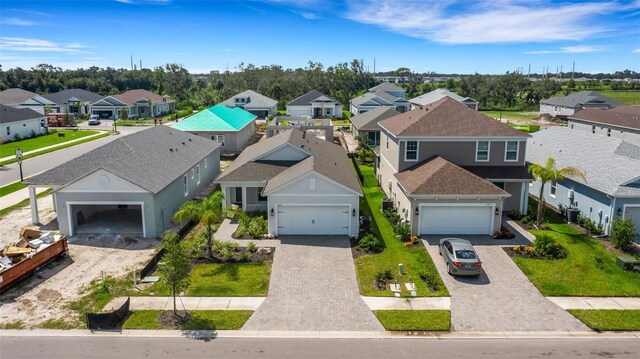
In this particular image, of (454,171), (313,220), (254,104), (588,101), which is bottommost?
(313,220)

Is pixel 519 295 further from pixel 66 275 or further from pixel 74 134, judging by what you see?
pixel 74 134

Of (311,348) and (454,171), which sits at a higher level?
(454,171)

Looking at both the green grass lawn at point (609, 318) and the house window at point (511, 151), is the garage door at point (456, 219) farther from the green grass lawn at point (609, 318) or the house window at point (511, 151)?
the green grass lawn at point (609, 318)

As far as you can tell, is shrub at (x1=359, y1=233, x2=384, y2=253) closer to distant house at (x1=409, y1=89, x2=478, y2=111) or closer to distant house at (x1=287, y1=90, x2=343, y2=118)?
distant house at (x1=409, y1=89, x2=478, y2=111)

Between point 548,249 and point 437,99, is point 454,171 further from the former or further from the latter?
point 437,99

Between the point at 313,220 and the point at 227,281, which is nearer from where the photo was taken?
the point at 227,281

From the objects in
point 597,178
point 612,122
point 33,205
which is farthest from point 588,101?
point 33,205

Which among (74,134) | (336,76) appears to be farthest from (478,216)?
(336,76)
